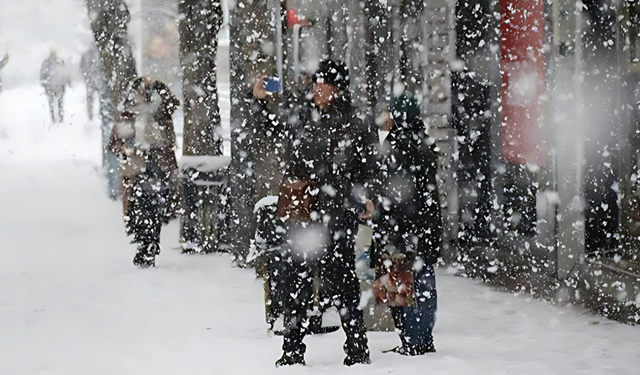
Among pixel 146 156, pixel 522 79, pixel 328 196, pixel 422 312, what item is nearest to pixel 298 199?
pixel 328 196

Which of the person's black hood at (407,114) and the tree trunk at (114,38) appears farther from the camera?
the tree trunk at (114,38)

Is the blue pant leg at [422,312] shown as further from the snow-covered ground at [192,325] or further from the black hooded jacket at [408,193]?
the black hooded jacket at [408,193]

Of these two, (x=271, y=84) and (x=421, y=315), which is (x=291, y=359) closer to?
(x=421, y=315)

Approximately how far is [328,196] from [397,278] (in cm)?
84

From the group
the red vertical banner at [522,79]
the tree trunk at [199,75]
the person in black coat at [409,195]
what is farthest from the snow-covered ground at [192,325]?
the tree trunk at [199,75]

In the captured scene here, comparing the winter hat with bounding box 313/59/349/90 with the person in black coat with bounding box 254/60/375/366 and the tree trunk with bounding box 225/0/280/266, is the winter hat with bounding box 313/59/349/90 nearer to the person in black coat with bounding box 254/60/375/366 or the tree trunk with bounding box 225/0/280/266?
the person in black coat with bounding box 254/60/375/366

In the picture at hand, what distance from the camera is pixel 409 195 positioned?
5906mm

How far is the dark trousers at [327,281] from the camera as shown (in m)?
5.69

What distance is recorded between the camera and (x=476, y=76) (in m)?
9.37

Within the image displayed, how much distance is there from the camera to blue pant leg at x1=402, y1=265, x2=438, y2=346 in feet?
20.2

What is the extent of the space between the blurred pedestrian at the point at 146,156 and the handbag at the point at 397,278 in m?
4.41

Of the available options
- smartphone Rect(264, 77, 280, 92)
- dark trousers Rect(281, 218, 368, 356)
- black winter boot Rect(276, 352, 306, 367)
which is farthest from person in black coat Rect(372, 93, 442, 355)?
smartphone Rect(264, 77, 280, 92)

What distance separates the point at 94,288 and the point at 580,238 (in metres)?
4.59

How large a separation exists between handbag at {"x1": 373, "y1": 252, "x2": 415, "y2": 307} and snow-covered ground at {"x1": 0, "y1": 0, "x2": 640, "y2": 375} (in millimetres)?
390
